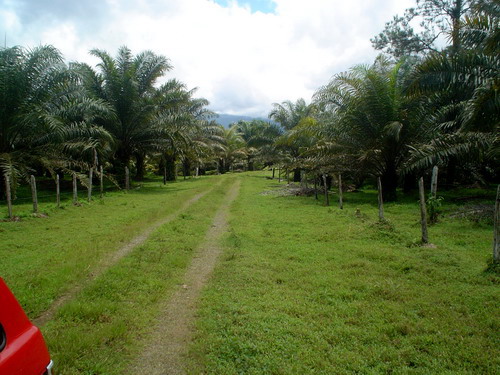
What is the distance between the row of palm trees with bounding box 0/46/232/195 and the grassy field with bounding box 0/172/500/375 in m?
6.22

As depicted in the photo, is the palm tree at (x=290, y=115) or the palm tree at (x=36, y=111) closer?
the palm tree at (x=36, y=111)

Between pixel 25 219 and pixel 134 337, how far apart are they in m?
8.04

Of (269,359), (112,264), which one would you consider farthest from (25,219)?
(269,359)

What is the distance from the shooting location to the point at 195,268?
249 inches

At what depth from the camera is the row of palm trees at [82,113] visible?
13375mm

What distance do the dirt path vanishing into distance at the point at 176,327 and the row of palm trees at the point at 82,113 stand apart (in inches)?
355

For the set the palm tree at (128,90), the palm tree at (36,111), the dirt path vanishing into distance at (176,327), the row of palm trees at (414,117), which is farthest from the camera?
the palm tree at (128,90)

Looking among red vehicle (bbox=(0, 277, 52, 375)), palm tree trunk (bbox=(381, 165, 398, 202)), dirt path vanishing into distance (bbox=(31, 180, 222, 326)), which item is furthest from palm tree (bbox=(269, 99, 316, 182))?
red vehicle (bbox=(0, 277, 52, 375))

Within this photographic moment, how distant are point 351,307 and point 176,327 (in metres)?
2.37

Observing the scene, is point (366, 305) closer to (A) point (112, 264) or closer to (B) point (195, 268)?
(B) point (195, 268)

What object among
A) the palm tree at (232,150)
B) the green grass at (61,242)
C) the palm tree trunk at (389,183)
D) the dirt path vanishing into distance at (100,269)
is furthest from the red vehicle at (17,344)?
the palm tree at (232,150)

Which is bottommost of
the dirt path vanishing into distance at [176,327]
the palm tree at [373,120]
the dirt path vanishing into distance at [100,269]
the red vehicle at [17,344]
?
the dirt path vanishing into distance at [176,327]

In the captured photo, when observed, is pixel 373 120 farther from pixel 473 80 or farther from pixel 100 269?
pixel 100 269

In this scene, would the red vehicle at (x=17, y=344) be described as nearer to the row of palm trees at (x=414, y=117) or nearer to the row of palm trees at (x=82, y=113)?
the row of palm trees at (x=414, y=117)
